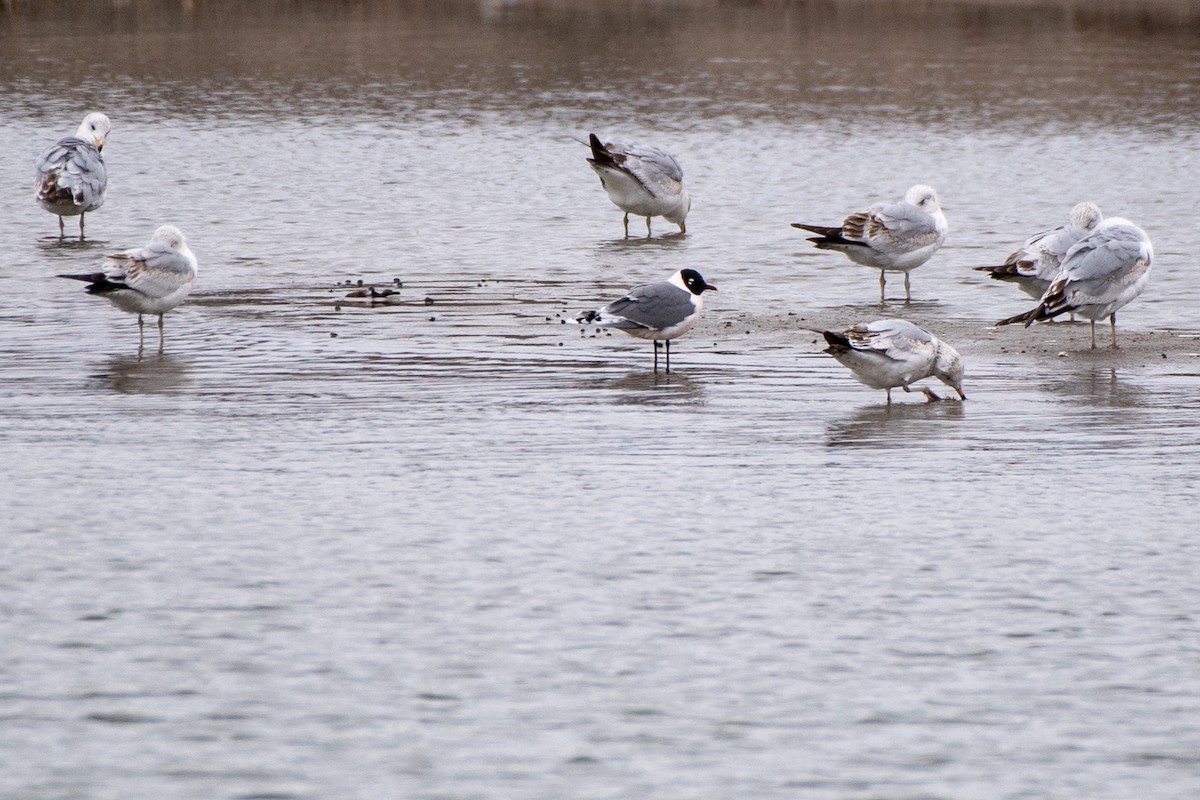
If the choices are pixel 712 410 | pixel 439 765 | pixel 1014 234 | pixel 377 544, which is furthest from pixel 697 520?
pixel 1014 234

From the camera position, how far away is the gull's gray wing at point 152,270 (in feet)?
44.4

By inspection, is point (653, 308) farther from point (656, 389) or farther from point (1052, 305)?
point (1052, 305)

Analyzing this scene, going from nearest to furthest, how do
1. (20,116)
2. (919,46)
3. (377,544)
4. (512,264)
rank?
(377,544) < (512,264) < (20,116) < (919,46)

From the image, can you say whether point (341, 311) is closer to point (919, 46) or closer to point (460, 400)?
point (460, 400)

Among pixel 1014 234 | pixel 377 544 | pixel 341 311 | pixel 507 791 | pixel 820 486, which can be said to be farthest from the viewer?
pixel 1014 234

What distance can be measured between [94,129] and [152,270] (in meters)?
8.69

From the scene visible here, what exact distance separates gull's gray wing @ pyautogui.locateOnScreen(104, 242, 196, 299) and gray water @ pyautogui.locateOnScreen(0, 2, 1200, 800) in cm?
52

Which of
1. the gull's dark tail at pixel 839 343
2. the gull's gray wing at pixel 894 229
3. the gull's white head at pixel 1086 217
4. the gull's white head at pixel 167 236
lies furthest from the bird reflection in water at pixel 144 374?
the gull's white head at pixel 1086 217

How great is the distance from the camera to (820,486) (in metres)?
10.1

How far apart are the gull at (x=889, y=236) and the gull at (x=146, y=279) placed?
519cm

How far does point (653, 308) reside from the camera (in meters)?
12.9

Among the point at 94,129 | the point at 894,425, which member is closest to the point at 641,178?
the point at 94,129

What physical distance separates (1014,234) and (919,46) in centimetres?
2322

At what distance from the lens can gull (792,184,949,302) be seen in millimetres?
15781
